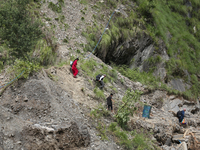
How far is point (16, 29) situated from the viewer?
795 centimetres

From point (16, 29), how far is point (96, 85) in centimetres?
456

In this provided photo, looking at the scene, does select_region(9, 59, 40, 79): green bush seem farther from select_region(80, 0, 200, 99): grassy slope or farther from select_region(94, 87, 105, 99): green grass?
select_region(80, 0, 200, 99): grassy slope

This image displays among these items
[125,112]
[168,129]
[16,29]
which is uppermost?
[16,29]

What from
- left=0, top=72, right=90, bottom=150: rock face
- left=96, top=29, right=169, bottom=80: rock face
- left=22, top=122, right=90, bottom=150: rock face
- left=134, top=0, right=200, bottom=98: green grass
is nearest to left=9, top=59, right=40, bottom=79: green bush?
left=0, top=72, right=90, bottom=150: rock face

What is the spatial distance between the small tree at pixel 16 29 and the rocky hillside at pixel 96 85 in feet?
1.62

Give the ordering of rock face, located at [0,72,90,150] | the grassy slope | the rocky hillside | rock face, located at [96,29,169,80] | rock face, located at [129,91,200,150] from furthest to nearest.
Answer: rock face, located at [96,29,169,80], the grassy slope, rock face, located at [129,91,200,150], the rocky hillside, rock face, located at [0,72,90,150]

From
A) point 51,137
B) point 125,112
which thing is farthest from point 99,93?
point 51,137

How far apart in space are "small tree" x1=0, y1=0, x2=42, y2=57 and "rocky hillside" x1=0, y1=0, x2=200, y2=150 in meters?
0.49

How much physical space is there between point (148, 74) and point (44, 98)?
514 inches

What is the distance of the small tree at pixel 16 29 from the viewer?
779cm

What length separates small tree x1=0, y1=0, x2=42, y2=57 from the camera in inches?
307

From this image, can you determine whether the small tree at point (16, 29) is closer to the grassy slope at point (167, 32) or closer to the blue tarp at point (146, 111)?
the grassy slope at point (167, 32)

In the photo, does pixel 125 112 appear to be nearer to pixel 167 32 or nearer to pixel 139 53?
pixel 139 53

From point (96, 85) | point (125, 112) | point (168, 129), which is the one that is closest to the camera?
point (125, 112)
